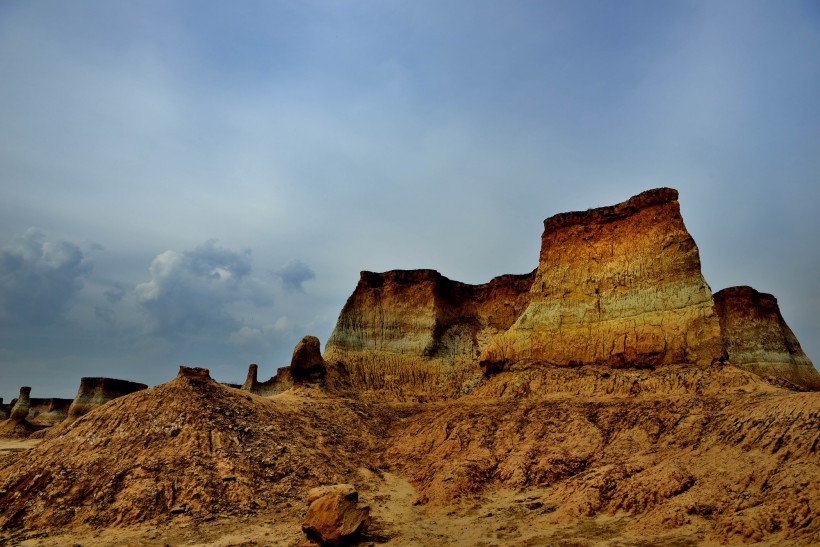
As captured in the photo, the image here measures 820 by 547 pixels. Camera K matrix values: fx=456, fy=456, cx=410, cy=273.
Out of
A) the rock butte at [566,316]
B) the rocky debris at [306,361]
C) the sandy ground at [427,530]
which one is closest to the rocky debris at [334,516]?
the sandy ground at [427,530]

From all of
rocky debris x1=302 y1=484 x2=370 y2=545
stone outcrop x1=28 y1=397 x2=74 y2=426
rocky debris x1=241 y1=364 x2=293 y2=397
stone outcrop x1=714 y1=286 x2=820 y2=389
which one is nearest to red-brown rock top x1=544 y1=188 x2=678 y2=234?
rocky debris x1=302 y1=484 x2=370 y2=545

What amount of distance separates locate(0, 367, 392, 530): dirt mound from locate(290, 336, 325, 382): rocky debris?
298 inches

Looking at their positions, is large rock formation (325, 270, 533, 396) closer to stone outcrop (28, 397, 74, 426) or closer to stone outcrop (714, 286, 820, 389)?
stone outcrop (714, 286, 820, 389)

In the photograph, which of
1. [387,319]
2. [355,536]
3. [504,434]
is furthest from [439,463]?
[387,319]

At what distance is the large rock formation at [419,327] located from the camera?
122 feet

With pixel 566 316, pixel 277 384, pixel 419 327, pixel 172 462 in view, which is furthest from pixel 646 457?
pixel 277 384

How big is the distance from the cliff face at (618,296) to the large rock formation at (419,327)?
10.9m

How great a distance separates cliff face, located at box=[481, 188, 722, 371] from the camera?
2086cm

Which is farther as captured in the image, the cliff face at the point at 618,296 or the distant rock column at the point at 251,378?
the distant rock column at the point at 251,378

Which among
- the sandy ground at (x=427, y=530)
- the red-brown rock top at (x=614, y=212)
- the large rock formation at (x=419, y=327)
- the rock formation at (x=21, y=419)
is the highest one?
the red-brown rock top at (x=614, y=212)

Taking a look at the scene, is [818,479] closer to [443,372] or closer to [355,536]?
[355,536]

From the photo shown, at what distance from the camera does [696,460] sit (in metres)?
12.8

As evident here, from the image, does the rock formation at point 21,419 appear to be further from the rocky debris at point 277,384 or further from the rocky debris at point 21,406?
the rocky debris at point 277,384

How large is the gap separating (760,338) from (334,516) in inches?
1689
